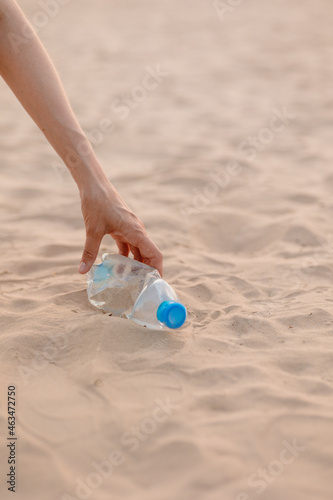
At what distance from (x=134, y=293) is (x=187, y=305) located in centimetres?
24

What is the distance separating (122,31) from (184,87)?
3054 millimetres

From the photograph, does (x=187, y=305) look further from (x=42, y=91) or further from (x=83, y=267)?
(x=42, y=91)

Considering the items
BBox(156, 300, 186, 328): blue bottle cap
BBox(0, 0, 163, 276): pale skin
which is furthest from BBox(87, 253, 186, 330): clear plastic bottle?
BBox(0, 0, 163, 276): pale skin

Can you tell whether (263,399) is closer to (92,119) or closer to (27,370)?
(27,370)

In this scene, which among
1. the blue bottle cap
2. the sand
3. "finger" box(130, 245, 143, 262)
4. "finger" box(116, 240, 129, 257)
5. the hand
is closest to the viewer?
the sand

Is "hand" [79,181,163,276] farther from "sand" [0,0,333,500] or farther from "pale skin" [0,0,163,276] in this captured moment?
"sand" [0,0,333,500]

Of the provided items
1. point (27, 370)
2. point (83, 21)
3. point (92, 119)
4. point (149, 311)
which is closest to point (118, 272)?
point (149, 311)

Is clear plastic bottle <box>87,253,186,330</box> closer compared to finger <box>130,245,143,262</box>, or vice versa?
clear plastic bottle <box>87,253,186,330</box>

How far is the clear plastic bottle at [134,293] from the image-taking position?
6.60 feet

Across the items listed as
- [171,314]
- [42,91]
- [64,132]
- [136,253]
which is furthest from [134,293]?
A: [42,91]

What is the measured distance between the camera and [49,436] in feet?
5.37

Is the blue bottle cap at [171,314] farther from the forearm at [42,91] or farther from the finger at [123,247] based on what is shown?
the forearm at [42,91]

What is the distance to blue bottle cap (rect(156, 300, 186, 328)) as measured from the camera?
199 cm

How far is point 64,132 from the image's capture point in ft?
7.08
